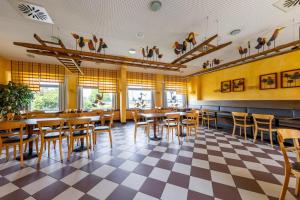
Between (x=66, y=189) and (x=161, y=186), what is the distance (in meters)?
1.37

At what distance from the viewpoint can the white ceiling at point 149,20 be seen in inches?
93.8

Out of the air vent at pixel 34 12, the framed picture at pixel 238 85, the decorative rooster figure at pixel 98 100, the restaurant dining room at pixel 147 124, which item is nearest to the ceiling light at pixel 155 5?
the restaurant dining room at pixel 147 124

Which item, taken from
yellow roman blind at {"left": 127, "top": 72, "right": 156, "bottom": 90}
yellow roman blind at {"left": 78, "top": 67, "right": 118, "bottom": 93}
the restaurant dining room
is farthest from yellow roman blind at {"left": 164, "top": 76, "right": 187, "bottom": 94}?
the restaurant dining room

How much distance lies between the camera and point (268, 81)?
521 cm

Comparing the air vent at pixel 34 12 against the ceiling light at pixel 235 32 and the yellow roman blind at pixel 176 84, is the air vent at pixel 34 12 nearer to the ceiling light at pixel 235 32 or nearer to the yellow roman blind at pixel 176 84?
the ceiling light at pixel 235 32

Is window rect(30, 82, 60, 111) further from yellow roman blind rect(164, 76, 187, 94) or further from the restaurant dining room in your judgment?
yellow roman blind rect(164, 76, 187, 94)

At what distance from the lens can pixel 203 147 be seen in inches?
135

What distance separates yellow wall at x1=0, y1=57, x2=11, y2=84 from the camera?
5223 mm

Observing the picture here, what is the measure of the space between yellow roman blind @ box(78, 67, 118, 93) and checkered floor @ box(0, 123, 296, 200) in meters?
4.50

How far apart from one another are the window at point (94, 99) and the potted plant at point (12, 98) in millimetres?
2339

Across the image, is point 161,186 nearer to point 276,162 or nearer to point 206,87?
point 276,162

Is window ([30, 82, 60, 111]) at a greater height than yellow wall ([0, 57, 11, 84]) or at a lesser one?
lesser

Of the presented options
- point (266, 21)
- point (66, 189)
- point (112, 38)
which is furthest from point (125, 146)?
point (266, 21)

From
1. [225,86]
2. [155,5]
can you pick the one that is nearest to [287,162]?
[155,5]
